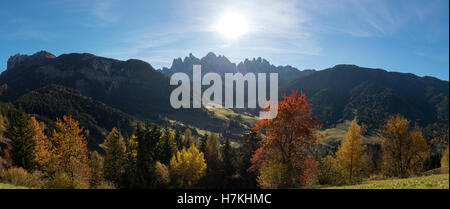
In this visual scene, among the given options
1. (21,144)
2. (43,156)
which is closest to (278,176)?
(43,156)

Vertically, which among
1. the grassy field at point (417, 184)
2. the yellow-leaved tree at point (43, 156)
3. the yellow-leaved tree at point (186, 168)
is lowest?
the yellow-leaved tree at point (186, 168)

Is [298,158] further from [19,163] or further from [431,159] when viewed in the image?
[431,159]

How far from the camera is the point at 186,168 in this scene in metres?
66.9

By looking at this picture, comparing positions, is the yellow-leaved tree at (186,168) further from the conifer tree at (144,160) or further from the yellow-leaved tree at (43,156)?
the yellow-leaved tree at (43,156)

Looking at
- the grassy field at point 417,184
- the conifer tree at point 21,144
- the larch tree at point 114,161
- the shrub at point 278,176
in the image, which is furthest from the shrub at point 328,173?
the conifer tree at point 21,144

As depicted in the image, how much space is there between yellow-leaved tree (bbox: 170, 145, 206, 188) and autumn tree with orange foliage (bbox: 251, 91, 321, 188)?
44116 millimetres

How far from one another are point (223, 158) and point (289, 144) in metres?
53.4

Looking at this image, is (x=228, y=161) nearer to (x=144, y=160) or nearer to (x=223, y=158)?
(x=223, y=158)

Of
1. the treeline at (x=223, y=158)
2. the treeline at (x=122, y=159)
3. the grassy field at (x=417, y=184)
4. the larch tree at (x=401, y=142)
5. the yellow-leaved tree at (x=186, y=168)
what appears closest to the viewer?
the grassy field at (x=417, y=184)

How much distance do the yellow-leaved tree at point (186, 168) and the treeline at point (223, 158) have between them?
0.30 meters

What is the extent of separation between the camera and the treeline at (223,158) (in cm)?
2559
